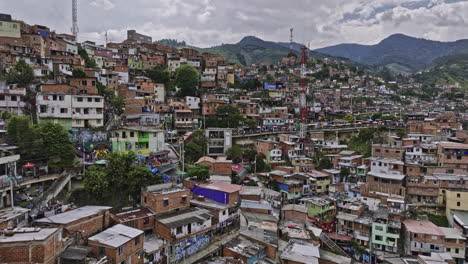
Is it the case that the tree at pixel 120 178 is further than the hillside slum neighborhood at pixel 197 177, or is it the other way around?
the tree at pixel 120 178

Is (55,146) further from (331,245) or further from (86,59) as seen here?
(86,59)

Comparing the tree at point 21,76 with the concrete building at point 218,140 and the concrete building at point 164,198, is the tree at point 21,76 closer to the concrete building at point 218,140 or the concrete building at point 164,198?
the concrete building at point 218,140

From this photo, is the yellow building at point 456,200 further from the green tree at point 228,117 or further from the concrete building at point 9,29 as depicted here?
the concrete building at point 9,29

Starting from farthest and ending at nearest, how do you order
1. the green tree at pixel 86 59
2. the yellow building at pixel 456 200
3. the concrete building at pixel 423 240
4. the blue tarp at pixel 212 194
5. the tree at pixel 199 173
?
1. the green tree at pixel 86 59
2. the yellow building at pixel 456 200
3. the tree at pixel 199 173
4. the concrete building at pixel 423 240
5. the blue tarp at pixel 212 194

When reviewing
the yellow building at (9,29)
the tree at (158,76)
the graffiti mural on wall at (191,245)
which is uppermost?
the yellow building at (9,29)

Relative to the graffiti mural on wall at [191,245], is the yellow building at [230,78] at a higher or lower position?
higher

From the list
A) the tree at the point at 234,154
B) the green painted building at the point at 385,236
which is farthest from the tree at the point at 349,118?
the green painted building at the point at 385,236

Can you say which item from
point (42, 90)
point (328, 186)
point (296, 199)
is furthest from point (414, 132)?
point (42, 90)

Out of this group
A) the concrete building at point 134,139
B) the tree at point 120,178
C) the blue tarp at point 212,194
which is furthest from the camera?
the concrete building at point 134,139
